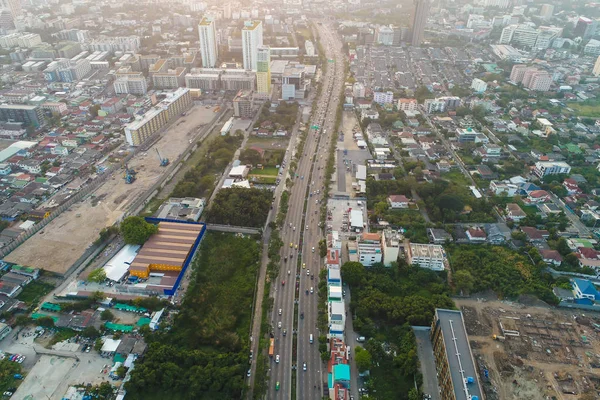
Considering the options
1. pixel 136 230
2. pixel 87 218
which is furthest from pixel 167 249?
pixel 87 218

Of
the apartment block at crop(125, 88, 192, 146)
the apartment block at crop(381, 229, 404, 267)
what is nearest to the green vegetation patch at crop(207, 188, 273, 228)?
the apartment block at crop(381, 229, 404, 267)

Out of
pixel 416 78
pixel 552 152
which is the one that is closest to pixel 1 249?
pixel 552 152

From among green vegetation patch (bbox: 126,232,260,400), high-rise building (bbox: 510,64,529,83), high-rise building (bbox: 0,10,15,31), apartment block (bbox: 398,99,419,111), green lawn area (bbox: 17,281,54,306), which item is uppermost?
high-rise building (bbox: 0,10,15,31)

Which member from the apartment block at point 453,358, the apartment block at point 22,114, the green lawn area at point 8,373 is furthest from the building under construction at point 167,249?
the apartment block at point 22,114

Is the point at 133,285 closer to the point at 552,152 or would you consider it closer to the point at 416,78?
the point at 552,152

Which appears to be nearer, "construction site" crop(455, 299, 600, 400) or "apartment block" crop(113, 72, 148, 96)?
"construction site" crop(455, 299, 600, 400)

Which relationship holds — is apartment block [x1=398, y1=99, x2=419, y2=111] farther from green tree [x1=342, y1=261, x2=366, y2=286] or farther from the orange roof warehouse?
the orange roof warehouse
